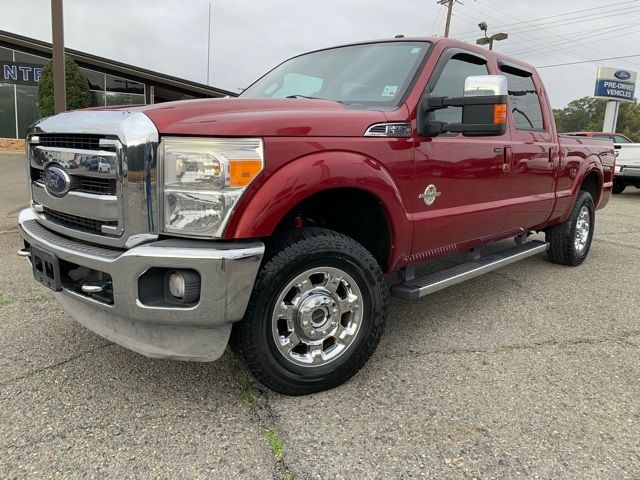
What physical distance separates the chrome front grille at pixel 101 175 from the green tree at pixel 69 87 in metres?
16.6

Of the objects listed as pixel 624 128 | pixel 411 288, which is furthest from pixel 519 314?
pixel 624 128

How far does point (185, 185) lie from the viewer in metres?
2.12

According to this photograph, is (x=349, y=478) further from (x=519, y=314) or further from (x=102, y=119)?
(x=519, y=314)

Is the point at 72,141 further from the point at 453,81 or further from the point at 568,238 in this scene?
the point at 568,238

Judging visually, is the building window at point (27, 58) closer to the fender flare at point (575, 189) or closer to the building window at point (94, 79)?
the building window at point (94, 79)

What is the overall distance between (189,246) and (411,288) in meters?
1.47

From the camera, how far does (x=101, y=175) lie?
2213mm

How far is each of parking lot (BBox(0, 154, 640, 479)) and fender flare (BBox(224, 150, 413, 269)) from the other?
0.86m

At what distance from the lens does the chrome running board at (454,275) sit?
3021 millimetres

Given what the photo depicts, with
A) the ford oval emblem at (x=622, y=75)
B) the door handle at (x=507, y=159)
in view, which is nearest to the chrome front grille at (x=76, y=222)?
the door handle at (x=507, y=159)

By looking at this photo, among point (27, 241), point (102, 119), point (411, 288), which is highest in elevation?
point (102, 119)

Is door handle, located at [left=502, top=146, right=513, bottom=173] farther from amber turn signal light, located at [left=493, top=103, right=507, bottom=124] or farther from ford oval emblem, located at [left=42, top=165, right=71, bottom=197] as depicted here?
ford oval emblem, located at [left=42, top=165, right=71, bottom=197]

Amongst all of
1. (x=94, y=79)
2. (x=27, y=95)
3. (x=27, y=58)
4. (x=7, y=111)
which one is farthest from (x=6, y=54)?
(x=94, y=79)

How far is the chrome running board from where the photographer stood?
3021 mm
